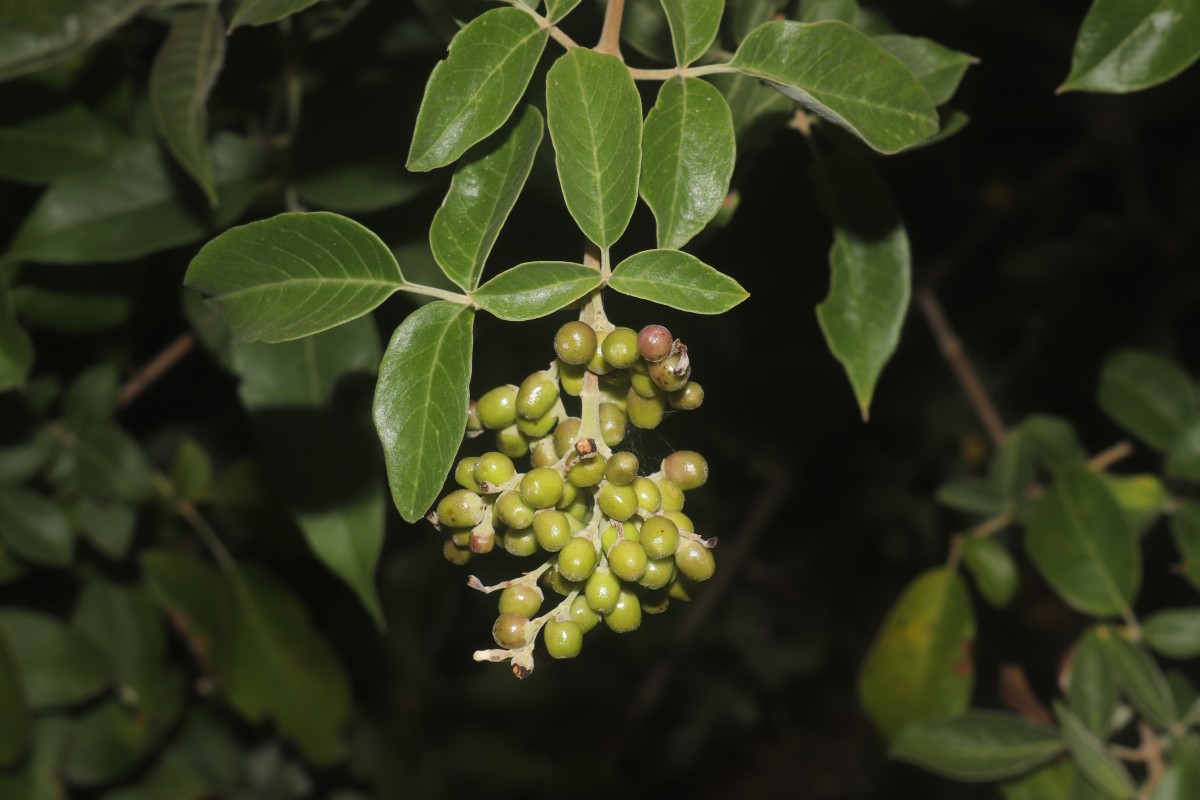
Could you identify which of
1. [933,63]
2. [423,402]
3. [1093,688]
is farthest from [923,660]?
[423,402]

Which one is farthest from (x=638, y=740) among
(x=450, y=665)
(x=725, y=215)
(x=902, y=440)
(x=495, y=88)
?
(x=495, y=88)

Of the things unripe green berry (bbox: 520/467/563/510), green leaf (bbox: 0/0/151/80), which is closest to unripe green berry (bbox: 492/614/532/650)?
unripe green berry (bbox: 520/467/563/510)

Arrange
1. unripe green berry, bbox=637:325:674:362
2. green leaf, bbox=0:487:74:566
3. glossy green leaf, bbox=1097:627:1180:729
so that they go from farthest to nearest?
1. green leaf, bbox=0:487:74:566
2. glossy green leaf, bbox=1097:627:1180:729
3. unripe green berry, bbox=637:325:674:362

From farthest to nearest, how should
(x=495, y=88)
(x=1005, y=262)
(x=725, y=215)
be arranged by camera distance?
1. (x=1005, y=262)
2. (x=725, y=215)
3. (x=495, y=88)

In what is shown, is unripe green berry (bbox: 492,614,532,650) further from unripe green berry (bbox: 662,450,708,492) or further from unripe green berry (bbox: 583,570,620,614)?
unripe green berry (bbox: 662,450,708,492)

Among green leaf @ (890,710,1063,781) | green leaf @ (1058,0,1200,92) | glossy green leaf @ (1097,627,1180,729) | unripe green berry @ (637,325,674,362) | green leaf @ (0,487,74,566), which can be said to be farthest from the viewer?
green leaf @ (0,487,74,566)

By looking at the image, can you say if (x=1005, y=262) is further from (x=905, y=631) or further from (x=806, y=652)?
(x=806, y=652)
